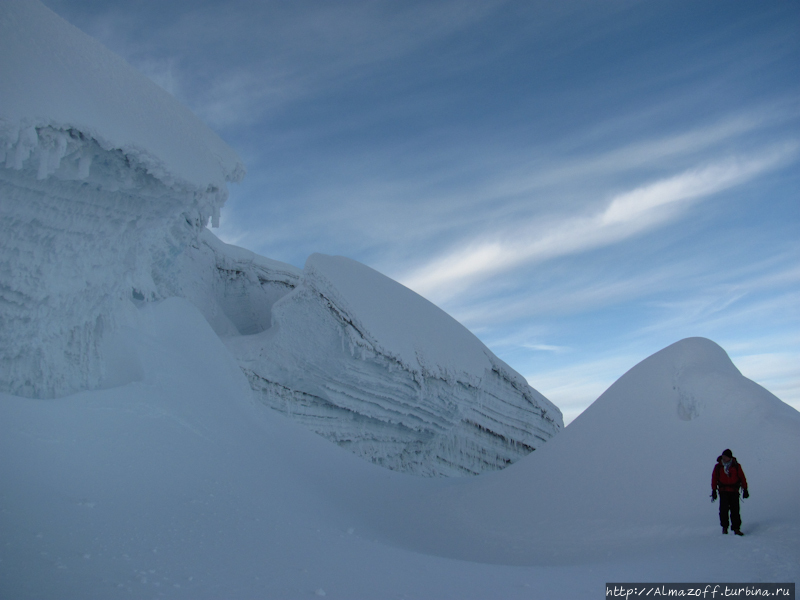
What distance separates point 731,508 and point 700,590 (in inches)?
71.2

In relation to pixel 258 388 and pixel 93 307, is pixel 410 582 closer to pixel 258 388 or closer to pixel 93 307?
pixel 93 307

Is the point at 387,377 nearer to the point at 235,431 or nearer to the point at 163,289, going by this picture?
the point at 235,431

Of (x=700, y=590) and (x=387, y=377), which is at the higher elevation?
(x=387, y=377)

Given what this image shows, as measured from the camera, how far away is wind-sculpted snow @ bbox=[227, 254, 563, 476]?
30.6ft

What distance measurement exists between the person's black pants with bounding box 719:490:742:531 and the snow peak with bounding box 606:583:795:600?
1486 millimetres

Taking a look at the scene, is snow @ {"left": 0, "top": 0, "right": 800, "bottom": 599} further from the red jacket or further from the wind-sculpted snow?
the red jacket

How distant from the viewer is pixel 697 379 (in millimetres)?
7586

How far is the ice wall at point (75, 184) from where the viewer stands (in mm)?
4445

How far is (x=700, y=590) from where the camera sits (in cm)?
378

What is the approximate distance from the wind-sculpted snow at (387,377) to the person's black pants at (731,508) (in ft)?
18.6

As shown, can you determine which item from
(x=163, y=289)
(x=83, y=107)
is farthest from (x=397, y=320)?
(x=83, y=107)

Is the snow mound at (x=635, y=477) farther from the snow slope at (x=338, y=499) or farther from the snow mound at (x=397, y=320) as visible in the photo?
the snow mound at (x=397, y=320)

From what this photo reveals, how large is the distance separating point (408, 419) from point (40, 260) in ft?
24.1

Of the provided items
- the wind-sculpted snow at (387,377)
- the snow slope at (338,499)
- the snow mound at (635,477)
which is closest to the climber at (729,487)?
the snow slope at (338,499)
